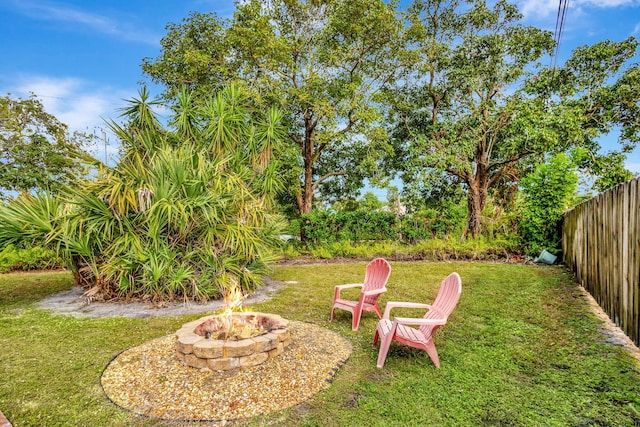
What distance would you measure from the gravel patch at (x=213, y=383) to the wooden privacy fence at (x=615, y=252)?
9.64ft

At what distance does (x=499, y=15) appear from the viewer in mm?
13414

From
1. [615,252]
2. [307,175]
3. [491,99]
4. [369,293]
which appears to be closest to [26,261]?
[307,175]

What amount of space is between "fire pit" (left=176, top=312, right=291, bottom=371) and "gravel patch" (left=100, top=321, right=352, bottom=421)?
0.26 ft

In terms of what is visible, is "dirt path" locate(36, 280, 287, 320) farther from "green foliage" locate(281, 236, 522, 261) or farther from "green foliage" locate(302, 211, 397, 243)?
"green foliage" locate(302, 211, 397, 243)

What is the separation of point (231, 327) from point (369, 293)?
1.75 meters

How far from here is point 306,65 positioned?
1328cm

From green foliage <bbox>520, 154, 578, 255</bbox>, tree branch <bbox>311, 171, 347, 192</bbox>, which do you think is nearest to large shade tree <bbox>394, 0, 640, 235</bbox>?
tree branch <bbox>311, 171, 347, 192</bbox>

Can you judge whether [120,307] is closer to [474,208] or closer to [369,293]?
[369,293]

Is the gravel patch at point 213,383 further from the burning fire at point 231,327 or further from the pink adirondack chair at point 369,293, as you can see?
the pink adirondack chair at point 369,293

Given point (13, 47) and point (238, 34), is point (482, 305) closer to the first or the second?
point (238, 34)

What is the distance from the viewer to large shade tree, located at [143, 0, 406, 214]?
11.9m

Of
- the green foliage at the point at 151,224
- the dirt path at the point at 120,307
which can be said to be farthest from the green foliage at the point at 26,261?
the green foliage at the point at 151,224

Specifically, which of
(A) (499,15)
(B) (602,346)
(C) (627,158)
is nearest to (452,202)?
(C) (627,158)

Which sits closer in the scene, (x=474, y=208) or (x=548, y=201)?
(x=548, y=201)
